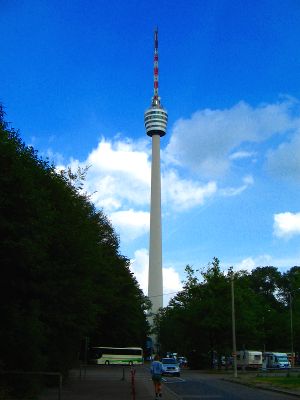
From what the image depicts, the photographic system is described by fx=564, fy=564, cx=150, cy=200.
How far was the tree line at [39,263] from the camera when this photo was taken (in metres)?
18.7

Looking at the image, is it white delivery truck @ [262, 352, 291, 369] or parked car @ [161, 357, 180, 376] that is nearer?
parked car @ [161, 357, 180, 376]

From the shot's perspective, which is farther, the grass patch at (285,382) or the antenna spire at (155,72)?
the antenna spire at (155,72)

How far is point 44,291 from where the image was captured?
73.8 feet

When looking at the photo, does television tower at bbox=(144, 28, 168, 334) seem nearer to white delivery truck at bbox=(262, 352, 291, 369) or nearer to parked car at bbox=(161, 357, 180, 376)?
white delivery truck at bbox=(262, 352, 291, 369)

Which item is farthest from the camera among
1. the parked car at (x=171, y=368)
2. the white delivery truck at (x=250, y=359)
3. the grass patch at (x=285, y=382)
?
the white delivery truck at (x=250, y=359)

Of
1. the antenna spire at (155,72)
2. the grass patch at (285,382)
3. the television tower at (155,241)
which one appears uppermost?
the antenna spire at (155,72)

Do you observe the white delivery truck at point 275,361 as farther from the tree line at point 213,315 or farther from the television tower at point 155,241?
the television tower at point 155,241

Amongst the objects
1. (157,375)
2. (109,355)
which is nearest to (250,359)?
(109,355)

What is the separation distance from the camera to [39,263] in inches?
866

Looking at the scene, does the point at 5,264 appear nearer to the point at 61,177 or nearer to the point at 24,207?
the point at 24,207

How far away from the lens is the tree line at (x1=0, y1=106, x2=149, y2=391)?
18.7 meters

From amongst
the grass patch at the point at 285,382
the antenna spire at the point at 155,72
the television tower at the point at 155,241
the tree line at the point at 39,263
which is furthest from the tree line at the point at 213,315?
the antenna spire at the point at 155,72

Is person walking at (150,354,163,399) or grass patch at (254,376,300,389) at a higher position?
person walking at (150,354,163,399)

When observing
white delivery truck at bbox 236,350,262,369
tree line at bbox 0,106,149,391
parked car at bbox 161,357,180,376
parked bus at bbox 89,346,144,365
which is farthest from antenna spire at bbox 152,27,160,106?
tree line at bbox 0,106,149,391
